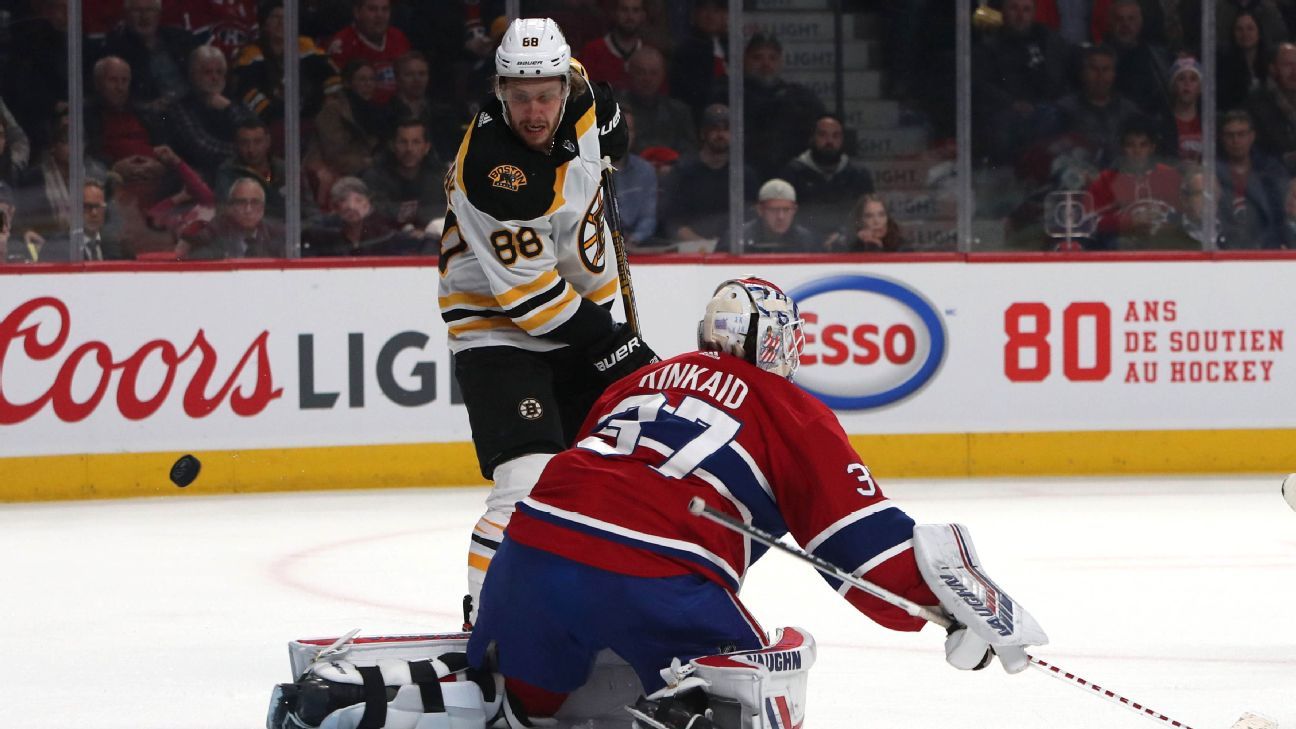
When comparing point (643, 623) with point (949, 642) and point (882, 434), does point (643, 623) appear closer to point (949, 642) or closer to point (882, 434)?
point (949, 642)

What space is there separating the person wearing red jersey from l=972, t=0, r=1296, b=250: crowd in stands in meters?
4.64

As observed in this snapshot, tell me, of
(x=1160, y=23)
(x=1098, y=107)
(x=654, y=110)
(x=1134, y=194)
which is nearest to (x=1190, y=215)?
(x=1134, y=194)

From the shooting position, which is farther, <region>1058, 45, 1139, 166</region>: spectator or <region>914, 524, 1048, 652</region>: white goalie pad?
<region>1058, 45, 1139, 166</region>: spectator

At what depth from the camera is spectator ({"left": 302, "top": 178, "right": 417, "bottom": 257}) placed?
684cm

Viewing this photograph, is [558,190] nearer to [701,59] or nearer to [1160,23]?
[701,59]

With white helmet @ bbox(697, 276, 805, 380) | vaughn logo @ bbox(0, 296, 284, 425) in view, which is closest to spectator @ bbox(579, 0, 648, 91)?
vaughn logo @ bbox(0, 296, 284, 425)

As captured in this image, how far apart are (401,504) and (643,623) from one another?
373 centimetres

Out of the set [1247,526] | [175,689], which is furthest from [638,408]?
[1247,526]

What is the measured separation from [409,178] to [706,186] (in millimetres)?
1092

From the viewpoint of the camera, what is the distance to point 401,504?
6.34 m

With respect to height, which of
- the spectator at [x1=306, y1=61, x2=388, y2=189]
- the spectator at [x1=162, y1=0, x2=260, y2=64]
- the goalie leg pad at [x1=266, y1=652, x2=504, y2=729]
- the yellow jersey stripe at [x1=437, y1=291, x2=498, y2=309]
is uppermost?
the spectator at [x1=162, y1=0, x2=260, y2=64]

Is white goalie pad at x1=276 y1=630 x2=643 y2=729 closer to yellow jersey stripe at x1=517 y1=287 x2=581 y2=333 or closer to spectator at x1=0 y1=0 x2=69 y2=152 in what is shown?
yellow jersey stripe at x1=517 y1=287 x2=581 y2=333

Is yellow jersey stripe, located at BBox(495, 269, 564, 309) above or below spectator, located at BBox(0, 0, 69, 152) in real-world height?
below

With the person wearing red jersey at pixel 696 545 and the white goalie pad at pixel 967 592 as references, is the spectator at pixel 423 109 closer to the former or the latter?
the person wearing red jersey at pixel 696 545
